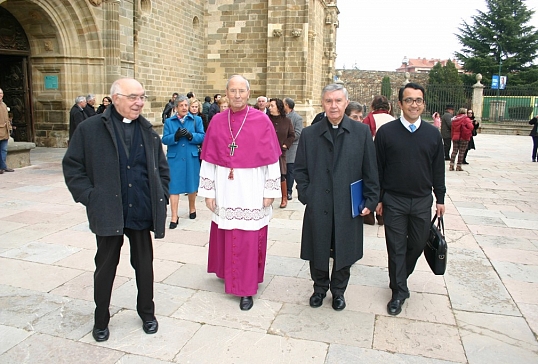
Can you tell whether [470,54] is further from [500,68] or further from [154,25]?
[154,25]

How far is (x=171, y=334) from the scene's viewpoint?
345 centimetres

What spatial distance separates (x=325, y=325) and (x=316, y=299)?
1.19 feet

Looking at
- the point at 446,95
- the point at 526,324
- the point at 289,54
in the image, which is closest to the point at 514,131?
the point at 446,95

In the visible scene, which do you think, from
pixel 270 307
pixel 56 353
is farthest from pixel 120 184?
pixel 270 307

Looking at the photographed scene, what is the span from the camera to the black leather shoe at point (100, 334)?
10.9 feet

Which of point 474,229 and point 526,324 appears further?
point 474,229

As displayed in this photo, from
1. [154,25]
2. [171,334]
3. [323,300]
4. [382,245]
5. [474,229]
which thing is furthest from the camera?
[154,25]

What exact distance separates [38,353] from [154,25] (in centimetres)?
1545

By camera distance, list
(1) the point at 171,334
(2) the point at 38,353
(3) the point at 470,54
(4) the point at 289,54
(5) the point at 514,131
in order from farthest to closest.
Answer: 1. (3) the point at 470,54
2. (5) the point at 514,131
3. (4) the point at 289,54
4. (1) the point at 171,334
5. (2) the point at 38,353

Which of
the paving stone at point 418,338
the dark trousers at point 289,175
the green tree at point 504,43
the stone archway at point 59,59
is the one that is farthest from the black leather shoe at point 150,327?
the green tree at point 504,43

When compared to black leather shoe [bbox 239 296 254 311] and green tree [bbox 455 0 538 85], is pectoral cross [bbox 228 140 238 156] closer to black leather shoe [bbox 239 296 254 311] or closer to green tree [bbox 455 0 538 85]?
black leather shoe [bbox 239 296 254 311]

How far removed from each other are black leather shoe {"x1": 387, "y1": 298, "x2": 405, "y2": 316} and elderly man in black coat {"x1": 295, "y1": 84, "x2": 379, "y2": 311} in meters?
0.49

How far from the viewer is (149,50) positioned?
16.6m

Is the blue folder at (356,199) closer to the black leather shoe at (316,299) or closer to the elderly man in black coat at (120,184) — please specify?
the black leather shoe at (316,299)
